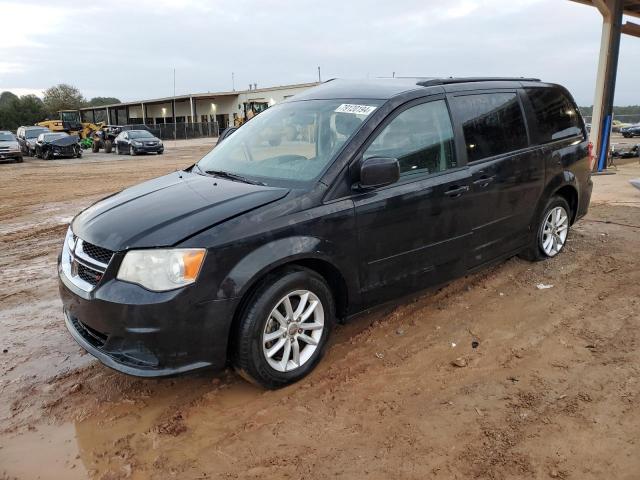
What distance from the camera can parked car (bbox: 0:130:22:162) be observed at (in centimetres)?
2464

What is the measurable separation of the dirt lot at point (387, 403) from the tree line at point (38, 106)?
75891 mm

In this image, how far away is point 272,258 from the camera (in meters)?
2.93

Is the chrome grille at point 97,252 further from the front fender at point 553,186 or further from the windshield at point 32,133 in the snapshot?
the windshield at point 32,133

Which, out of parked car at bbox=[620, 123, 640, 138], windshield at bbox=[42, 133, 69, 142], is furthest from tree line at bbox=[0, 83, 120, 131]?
parked car at bbox=[620, 123, 640, 138]

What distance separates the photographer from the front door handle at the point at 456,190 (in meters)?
3.86

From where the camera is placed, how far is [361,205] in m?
3.34

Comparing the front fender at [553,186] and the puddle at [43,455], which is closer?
the puddle at [43,455]

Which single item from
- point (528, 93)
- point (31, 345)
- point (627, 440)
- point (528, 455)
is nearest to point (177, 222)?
point (31, 345)

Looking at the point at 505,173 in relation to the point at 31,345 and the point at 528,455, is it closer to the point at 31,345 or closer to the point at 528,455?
the point at 528,455

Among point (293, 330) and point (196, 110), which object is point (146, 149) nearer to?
point (293, 330)

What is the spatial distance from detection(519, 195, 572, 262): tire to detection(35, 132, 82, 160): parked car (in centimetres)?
2749

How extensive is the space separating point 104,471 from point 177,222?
1.34 meters

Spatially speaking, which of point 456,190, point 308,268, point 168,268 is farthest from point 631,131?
point 168,268

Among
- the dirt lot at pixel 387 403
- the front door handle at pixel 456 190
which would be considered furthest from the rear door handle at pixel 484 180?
the dirt lot at pixel 387 403
